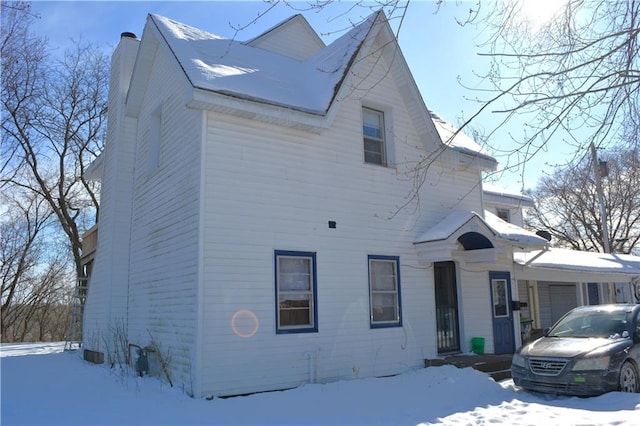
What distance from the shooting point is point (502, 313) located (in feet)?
44.9

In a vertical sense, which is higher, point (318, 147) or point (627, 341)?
point (318, 147)

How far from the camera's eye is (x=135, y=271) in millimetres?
11953

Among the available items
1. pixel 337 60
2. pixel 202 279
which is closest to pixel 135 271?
pixel 202 279

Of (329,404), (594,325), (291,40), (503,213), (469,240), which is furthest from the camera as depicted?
(503,213)

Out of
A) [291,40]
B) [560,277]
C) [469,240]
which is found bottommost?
[560,277]

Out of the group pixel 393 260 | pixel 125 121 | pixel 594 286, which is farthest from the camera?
pixel 594 286

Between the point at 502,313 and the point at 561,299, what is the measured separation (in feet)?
39.5

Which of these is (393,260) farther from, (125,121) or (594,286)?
(594,286)

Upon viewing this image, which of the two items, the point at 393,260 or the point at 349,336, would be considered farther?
the point at 393,260

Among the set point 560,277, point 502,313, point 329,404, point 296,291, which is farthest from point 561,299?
point 329,404

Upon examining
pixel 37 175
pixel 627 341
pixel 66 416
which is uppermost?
pixel 37 175

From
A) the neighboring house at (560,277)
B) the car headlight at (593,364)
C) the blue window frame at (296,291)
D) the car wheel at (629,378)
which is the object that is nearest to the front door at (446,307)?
the neighboring house at (560,277)

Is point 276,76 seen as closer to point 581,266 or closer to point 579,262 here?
point 581,266

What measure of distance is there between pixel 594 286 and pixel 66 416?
25527 mm
